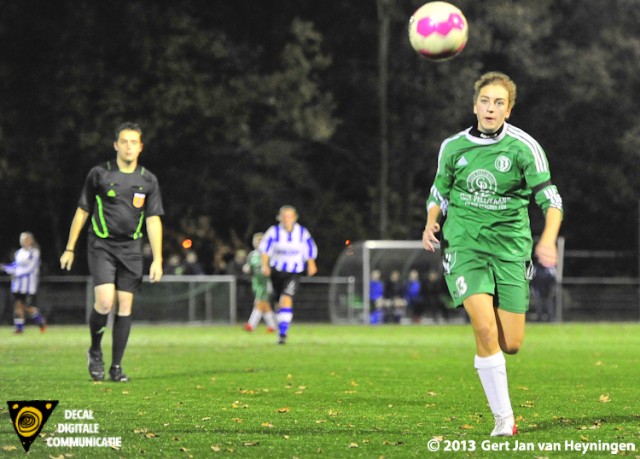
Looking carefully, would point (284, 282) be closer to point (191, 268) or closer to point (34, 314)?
point (34, 314)

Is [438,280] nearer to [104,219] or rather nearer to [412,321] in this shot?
[412,321]

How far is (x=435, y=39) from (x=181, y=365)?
690 cm

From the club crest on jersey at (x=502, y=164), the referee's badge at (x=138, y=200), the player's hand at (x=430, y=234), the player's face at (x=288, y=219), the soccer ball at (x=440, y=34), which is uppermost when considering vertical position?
the soccer ball at (x=440, y=34)

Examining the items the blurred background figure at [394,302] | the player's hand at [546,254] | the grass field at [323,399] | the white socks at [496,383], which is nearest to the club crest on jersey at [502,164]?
the player's hand at [546,254]

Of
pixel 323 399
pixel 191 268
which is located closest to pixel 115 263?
pixel 323 399

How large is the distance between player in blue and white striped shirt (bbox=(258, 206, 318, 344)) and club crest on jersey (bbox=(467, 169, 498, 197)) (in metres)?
12.8

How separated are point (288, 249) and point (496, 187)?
1348 centimetres

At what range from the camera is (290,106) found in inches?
1636

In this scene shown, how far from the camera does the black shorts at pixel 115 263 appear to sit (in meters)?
13.4

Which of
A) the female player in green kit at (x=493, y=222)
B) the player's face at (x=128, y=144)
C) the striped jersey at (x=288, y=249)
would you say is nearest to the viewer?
the female player in green kit at (x=493, y=222)

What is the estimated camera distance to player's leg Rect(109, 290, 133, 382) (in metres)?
13.6

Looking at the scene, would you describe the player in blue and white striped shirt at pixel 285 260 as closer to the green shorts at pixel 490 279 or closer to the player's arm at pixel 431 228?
the player's arm at pixel 431 228

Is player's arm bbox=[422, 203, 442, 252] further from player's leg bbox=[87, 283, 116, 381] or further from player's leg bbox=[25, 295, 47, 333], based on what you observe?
player's leg bbox=[25, 295, 47, 333]

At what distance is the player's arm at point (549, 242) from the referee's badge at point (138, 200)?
5.67 metres
